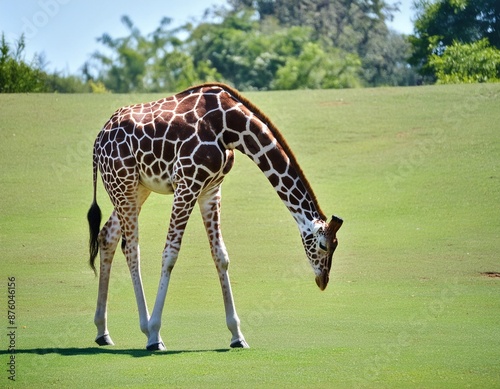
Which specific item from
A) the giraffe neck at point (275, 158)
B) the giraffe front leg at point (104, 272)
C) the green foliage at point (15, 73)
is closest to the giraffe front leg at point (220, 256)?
the giraffe neck at point (275, 158)

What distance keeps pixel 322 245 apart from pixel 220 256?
117cm

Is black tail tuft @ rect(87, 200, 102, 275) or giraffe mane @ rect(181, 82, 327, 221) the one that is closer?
giraffe mane @ rect(181, 82, 327, 221)

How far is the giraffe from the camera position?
1106cm

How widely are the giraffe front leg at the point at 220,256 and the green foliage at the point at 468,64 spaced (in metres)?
27.0

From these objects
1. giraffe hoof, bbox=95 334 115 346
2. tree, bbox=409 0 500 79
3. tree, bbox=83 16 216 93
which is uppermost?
giraffe hoof, bbox=95 334 115 346

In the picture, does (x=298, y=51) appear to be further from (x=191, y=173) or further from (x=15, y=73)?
(x=191, y=173)

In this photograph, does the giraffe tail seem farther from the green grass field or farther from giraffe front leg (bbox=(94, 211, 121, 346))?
the green grass field

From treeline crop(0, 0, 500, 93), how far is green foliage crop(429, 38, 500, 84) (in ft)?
0.13

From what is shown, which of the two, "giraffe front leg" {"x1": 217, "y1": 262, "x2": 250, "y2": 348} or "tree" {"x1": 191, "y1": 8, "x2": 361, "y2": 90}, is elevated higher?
"giraffe front leg" {"x1": 217, "y1": 262, "x2": 250, "y2": 348}

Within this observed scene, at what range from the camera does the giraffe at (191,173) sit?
1106 centimetres

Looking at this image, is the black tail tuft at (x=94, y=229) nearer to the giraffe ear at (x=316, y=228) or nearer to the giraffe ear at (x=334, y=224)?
the giraffe ear at (x=316, y=228)

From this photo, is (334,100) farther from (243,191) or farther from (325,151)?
(243,191)

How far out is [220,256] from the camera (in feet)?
37.2

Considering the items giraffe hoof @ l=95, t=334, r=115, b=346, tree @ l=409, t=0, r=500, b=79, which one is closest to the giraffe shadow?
giraffe hoof @ l=95, t=334, r=115, b=346
